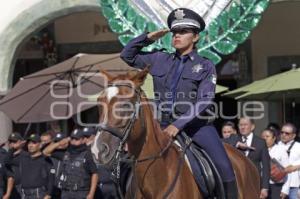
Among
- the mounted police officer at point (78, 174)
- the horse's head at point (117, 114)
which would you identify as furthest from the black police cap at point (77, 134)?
the horse's head at point (117, 114)

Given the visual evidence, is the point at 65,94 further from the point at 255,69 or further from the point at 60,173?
the point at 255,69

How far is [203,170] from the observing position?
19.8 feet

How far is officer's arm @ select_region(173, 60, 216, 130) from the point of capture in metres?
5.85

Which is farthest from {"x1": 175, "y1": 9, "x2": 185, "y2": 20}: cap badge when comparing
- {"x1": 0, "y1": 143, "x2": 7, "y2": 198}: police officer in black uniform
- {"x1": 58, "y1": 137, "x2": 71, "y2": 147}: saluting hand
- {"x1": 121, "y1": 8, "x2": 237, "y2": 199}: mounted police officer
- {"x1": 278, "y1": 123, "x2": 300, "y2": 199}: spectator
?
{"x1": 0, "y1": 143, "x2": 7, "y2": 198}: police officer in black uniform

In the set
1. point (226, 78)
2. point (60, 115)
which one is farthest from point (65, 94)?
point (226, 78)

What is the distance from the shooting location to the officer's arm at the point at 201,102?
5.85 meters

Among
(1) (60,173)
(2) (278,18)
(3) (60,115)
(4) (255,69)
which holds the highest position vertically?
(2) (278,18)

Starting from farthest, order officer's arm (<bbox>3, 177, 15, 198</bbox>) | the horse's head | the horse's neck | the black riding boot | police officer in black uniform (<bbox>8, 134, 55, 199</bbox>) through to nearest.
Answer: officer's arm (<bbox>3, 177, 15, 198</bbox>) < police officer in black uniform (<bbox>8, 134, 55, 199</bbox>) < the black riding boot < the horse's neck < the horse's head

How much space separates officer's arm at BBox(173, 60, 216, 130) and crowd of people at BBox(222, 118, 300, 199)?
451 centimetres

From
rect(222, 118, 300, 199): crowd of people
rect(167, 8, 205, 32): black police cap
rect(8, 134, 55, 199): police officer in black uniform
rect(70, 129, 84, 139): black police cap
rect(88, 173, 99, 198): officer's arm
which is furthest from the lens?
rect(8, 134, 55, 199): police officer in black uniform

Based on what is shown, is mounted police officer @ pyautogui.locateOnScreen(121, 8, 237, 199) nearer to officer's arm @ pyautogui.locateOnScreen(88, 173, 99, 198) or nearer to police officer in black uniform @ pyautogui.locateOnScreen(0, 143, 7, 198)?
officer's arm @ pyautogui.locateOnScreen(88, 173, 99, 198)

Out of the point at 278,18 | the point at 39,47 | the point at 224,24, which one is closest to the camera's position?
the point at 224,24

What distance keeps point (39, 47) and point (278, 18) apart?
19.5 ft

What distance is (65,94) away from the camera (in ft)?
42.1
